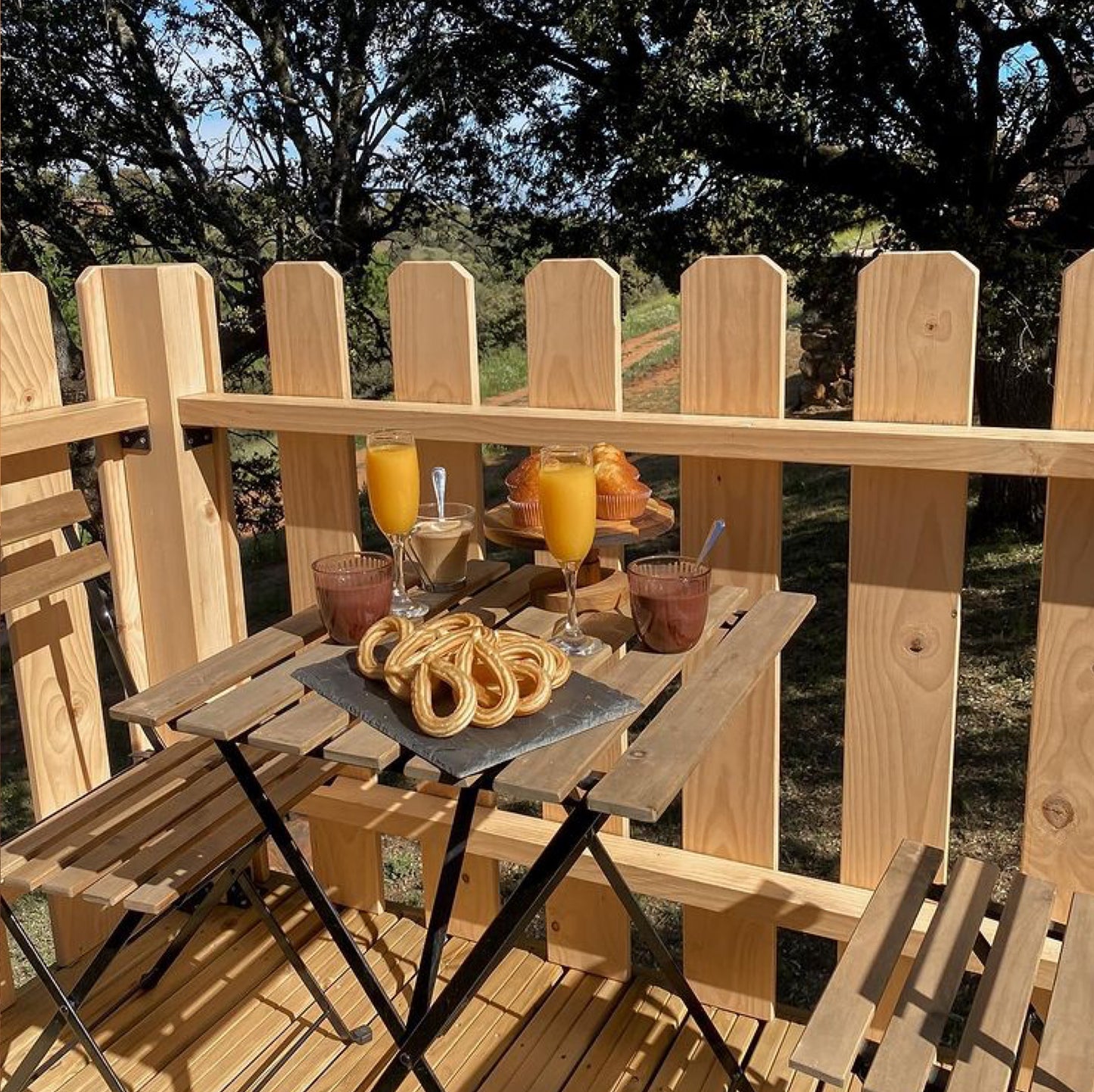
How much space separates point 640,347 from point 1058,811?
13159mm

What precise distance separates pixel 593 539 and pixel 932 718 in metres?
0.80

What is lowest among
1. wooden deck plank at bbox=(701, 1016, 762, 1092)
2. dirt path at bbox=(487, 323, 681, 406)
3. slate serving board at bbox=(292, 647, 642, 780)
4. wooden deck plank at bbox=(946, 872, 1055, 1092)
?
wooden deck plank at bbox=(701, 1016, 762, 1092)

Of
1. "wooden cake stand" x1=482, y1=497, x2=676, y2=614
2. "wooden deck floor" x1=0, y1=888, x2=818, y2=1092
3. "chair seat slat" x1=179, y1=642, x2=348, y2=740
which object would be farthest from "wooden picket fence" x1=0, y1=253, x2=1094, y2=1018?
"chair seat slat" x1=179, y1=642, x2=348, y2=740

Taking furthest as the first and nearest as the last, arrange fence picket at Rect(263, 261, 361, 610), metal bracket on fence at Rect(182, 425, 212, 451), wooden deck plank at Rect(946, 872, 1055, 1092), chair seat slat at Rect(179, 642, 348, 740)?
metal bracket on fence at Rect(182, 425, 212, 451), fence picket at Rect(263, 261, 361, 610), chair seat slat at Rect(179, 642, 348, 740), wooden deck plank at Rect(946, 872, 1055, 1092)

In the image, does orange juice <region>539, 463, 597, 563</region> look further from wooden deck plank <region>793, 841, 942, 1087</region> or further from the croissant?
wooden deck plank <region>793, 841, 942, 1087</region>

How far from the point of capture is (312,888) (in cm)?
205

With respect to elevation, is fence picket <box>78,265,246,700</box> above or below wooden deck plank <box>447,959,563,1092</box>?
above

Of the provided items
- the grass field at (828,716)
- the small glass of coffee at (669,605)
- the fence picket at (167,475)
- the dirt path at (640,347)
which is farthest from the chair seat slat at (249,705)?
the dirt path at (640,347)

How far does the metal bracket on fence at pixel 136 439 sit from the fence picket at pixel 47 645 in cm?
16

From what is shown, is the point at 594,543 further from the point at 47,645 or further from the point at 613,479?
the point at 47,645

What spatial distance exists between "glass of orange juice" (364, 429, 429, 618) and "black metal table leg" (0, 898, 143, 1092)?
70cm

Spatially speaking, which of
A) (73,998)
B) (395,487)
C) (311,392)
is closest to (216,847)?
(73,998)

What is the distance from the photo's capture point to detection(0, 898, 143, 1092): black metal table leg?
200 cm

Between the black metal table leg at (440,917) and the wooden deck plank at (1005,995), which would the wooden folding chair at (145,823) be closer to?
the black metal table leg at (440,917)
